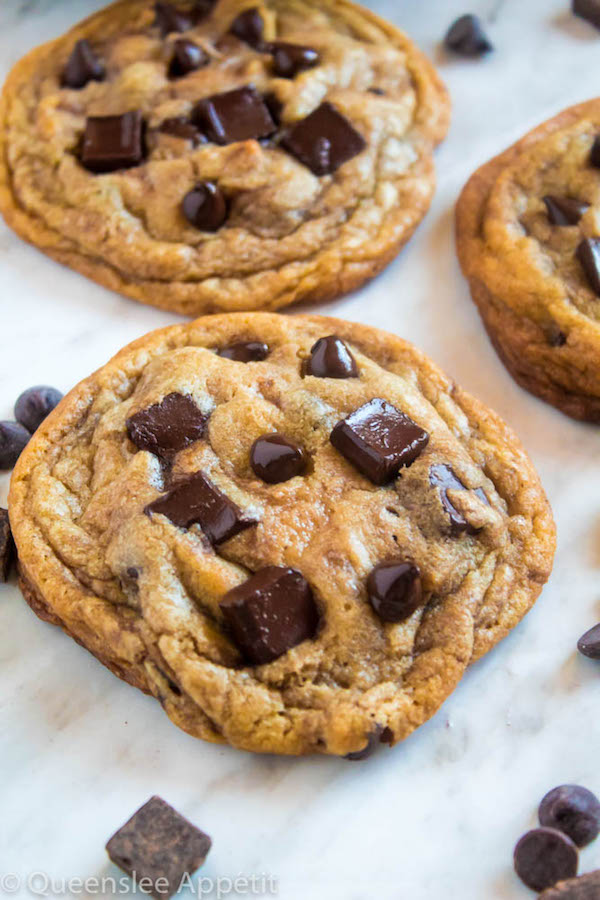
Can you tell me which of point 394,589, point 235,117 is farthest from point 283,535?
point 235,117

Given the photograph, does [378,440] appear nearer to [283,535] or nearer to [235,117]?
[283,535]

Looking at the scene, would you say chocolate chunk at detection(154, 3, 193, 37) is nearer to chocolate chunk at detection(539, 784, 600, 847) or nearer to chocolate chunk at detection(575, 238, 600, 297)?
chocolate chunk at detection(575, 238, 600, 297)

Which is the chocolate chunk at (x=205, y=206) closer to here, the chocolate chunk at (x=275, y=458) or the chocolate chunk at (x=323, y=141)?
the chocolate chunk at (x=323, y=141)

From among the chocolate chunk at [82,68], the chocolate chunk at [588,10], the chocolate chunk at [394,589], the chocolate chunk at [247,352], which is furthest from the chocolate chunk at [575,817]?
the chocolate chunk at [588,10]

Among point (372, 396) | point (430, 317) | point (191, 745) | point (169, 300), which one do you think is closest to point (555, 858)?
point (191, 745)

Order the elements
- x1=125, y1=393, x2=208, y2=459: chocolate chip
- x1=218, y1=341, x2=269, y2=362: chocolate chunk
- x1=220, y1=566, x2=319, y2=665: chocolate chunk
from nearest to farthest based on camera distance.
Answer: x1=220, y1=566, x2=319, y2=665: chocolate chunk < x1=125, y1=393, x2=208, y2=459: chocolate chip < x1=218, y1=341, x2=269, y2=362: chocolate chunk

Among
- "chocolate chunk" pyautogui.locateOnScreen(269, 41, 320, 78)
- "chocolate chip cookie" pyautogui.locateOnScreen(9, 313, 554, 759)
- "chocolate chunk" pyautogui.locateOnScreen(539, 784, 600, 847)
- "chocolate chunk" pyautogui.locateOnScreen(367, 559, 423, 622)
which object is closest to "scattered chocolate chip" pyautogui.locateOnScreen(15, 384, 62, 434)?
"chocolate chip cookie" pyautogui.locateOnScreen(9, 313, 554, 759)
